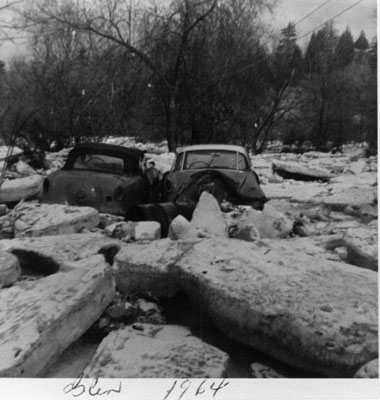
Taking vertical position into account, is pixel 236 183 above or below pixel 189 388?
above

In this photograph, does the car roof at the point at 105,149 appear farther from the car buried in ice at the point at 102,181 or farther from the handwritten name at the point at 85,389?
the handwritten name at the point at 85,389

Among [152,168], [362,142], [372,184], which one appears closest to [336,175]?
[372,184]

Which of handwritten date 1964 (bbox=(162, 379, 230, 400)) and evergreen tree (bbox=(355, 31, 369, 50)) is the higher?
evergreen tree (bbox=(355, 31, 369, 50))

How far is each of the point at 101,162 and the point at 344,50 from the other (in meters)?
3.40

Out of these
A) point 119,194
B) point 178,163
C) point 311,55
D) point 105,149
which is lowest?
point 119,194

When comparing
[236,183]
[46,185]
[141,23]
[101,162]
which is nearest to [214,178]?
[236,183]

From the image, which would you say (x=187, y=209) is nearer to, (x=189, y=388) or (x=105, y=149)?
(x=105, y=149)

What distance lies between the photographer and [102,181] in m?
5.00

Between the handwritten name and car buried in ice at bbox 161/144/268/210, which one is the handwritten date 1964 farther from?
car buried in ice at bbox 161/144/268/210

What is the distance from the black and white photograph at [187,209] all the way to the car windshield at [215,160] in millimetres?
28

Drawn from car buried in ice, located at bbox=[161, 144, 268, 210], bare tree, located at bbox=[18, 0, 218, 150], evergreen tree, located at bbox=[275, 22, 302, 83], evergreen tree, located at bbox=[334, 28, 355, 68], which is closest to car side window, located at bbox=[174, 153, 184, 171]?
car buried in ice, located at bbox=[161, 144, 268, 210]

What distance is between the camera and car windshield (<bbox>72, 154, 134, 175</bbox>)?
18.6ft

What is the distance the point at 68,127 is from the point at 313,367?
209 inches

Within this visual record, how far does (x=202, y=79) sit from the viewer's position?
7.95m
